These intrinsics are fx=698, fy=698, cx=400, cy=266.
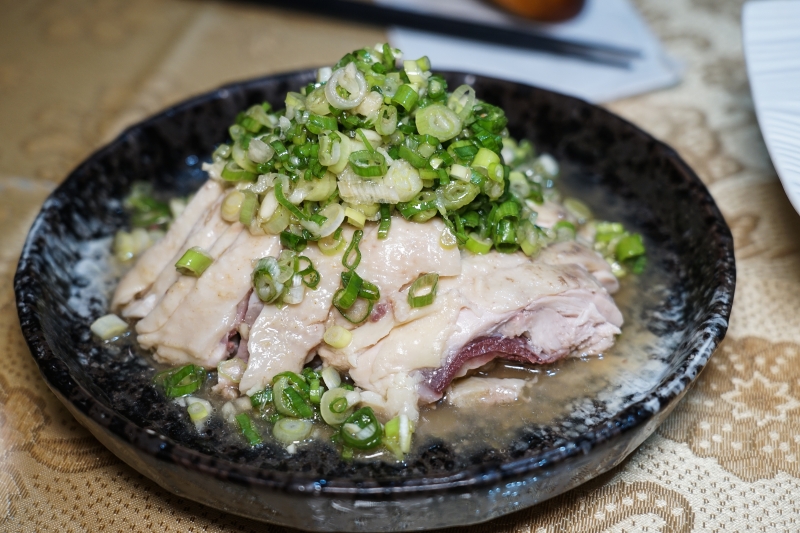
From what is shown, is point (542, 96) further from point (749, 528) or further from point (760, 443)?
point (749, 528)

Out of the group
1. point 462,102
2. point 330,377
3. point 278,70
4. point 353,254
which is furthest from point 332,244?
point 278,70

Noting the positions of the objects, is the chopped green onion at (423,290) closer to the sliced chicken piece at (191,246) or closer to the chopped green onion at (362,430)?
the chopped green onion at (362,430)

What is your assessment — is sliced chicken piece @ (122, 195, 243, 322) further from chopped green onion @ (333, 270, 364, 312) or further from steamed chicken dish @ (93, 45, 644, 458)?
chopped green onion @ (333, 270, 364, 312)

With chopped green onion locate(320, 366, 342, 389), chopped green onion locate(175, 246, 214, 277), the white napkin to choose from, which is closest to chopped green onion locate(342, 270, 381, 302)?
chopped green onion locate(320, 366, 342, 389)

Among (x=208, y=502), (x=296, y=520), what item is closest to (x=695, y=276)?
(x=296, y=520)

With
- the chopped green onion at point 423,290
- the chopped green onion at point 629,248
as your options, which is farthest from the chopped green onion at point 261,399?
the chopped green onion at point 629,248
